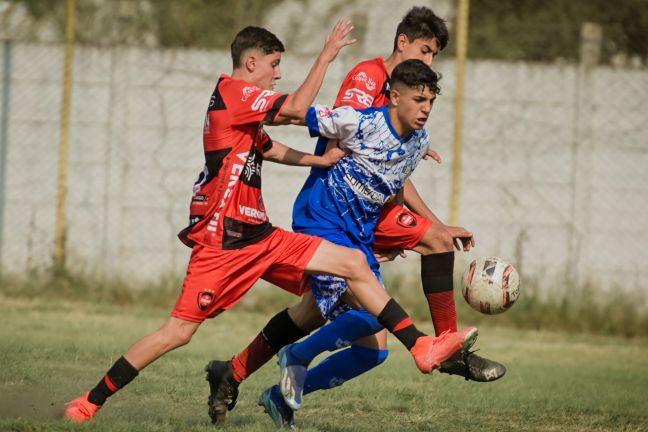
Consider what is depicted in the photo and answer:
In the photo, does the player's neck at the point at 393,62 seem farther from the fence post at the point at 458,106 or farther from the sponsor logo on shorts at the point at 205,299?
the fence post at the point at 458,106

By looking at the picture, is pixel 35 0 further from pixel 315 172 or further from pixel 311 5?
pixel 315 172

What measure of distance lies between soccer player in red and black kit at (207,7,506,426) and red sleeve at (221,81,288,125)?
1.74ft

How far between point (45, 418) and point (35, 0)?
850 centimetres

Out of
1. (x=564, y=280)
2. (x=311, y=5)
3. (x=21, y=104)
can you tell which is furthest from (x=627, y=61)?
(x=21, y=104)

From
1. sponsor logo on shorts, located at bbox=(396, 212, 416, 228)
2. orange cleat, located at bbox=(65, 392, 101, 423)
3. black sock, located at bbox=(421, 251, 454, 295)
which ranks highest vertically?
sponsor logo on shorts, located at bbox=(396, 212, 416, 228)

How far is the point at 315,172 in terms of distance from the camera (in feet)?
18.3

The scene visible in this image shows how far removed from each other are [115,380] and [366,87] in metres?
2.02

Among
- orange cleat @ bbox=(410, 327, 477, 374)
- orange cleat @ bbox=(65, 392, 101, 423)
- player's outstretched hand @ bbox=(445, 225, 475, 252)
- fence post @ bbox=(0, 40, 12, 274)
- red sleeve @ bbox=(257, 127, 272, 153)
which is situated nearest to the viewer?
orange cleat @ bbox=(410, 327, 477, 374)

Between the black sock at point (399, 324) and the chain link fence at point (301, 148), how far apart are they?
18.2 feet

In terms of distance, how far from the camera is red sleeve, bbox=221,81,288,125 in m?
5.00

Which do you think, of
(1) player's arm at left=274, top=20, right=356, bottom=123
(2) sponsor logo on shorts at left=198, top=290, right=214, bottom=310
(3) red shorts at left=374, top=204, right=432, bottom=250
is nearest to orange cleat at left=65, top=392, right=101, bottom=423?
(2) sponsor logo on shorts at left=198, top=290, right=214, bottom=310

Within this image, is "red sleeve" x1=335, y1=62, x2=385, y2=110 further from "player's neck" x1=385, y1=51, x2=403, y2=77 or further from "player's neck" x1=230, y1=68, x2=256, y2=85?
"player's neck" x1=230, y1=68, x2=256, y2=85

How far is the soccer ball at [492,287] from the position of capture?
5.66m

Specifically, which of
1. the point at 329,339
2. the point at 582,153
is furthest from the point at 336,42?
the point at 582,153
